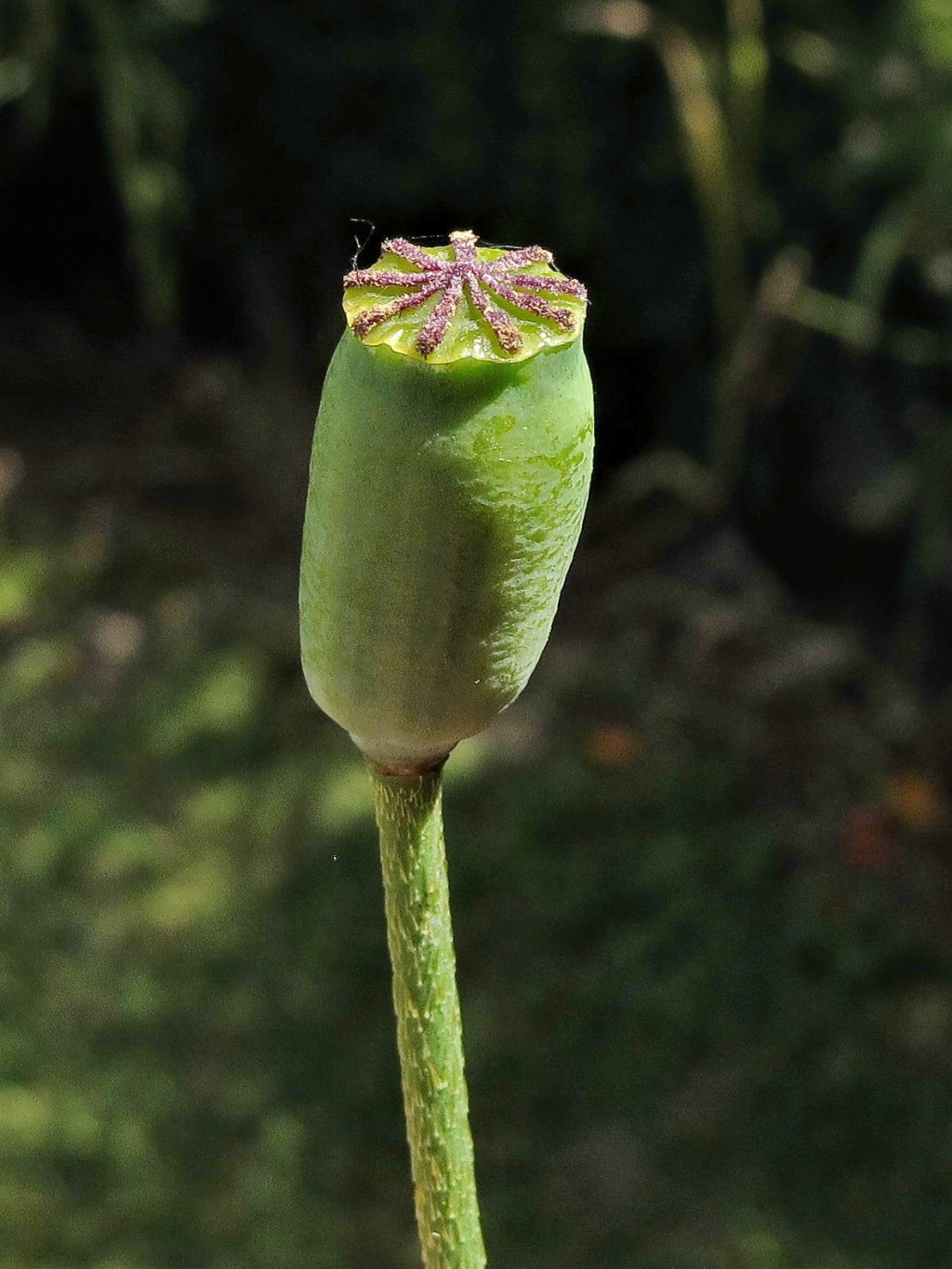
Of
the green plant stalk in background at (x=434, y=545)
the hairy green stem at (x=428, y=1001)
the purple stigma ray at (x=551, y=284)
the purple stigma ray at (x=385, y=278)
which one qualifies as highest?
the purple stigma ray at (x=385, y=278)

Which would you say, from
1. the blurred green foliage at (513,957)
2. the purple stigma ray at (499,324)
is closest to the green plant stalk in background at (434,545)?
the purple stigma ray at (499,324)

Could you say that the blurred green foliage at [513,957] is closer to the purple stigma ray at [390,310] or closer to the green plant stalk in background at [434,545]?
the green plant stalk in background at [434,545]

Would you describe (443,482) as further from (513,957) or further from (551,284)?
(513,957)

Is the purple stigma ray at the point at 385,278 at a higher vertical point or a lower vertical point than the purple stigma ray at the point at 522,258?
lower

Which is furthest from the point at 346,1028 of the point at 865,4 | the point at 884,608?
the point at 865,4

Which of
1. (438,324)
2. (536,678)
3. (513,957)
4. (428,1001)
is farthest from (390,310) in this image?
(536,678)

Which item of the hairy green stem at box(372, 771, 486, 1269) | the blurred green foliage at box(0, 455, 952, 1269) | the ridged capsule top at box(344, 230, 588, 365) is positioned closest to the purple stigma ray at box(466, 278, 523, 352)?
the ridged capsule top at box(344, 230, 588, 365)
